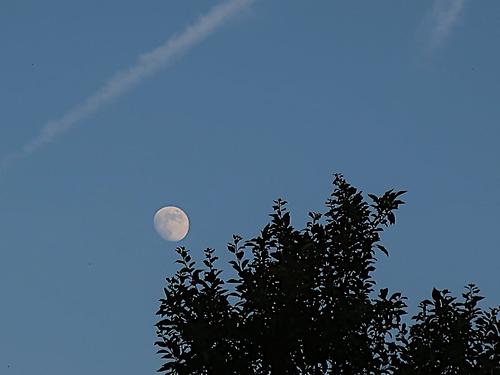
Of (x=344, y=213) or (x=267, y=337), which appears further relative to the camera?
(x=344, y=213)

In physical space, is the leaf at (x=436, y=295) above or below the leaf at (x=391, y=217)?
below

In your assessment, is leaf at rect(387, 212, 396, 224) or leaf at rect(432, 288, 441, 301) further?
leaf at rect(387, 212, 396, 224)

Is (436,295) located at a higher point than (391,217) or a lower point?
lower

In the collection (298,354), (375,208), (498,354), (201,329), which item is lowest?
(498,354)

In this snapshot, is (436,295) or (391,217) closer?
(436,295)

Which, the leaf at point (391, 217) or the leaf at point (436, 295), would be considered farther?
the leaf at point (391, 217)

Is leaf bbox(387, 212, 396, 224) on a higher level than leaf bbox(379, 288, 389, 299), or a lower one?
higher

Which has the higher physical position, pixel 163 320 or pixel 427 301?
pixel 163 320

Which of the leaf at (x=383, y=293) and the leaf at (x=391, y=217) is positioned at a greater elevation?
the leaf at (x=391, y=217)

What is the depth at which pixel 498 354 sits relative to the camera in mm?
15477

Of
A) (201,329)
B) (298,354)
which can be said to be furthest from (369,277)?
(201,329)

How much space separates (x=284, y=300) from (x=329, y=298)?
33.7 inches

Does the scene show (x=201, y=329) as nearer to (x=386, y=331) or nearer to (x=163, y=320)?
(x=163, y=320)

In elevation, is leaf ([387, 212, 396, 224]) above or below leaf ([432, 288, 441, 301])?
above
